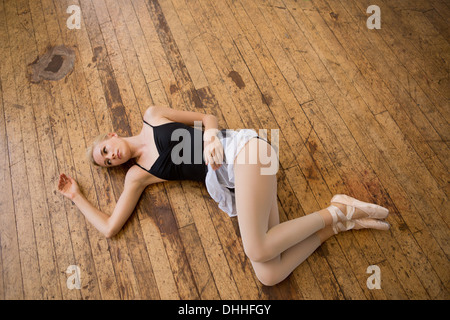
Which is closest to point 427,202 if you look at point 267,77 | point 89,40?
point 267,77

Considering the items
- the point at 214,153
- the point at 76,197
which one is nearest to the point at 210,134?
the point at 214,153

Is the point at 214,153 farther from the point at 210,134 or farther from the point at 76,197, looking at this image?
the point at 76,197

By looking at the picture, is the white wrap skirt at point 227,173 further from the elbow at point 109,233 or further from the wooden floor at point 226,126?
the elbow at point 109,233

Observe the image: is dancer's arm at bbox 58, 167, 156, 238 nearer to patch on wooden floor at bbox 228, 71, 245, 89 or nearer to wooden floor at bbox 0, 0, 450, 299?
wooden floor at bbox 0, 0, 450, 299

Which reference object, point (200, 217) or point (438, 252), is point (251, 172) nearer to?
point (200, 217)

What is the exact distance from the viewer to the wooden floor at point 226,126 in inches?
74.4

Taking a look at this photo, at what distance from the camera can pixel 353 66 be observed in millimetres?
2322

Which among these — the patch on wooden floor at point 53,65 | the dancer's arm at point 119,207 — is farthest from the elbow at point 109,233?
the patch on wooden floor at point 53,65

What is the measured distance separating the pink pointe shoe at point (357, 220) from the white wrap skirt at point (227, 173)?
2.01 feet

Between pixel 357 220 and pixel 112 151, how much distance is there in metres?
1.56

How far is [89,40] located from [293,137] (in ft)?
6.06

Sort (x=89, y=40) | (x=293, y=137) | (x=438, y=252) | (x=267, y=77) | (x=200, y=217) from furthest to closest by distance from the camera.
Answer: (x=89, y=40), (x=267, y=77), (x=293, y=137), (x=200, y=217), (x=438, y=252)

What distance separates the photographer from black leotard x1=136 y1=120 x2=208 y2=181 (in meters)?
1.85

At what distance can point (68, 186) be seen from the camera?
6.91 ft
